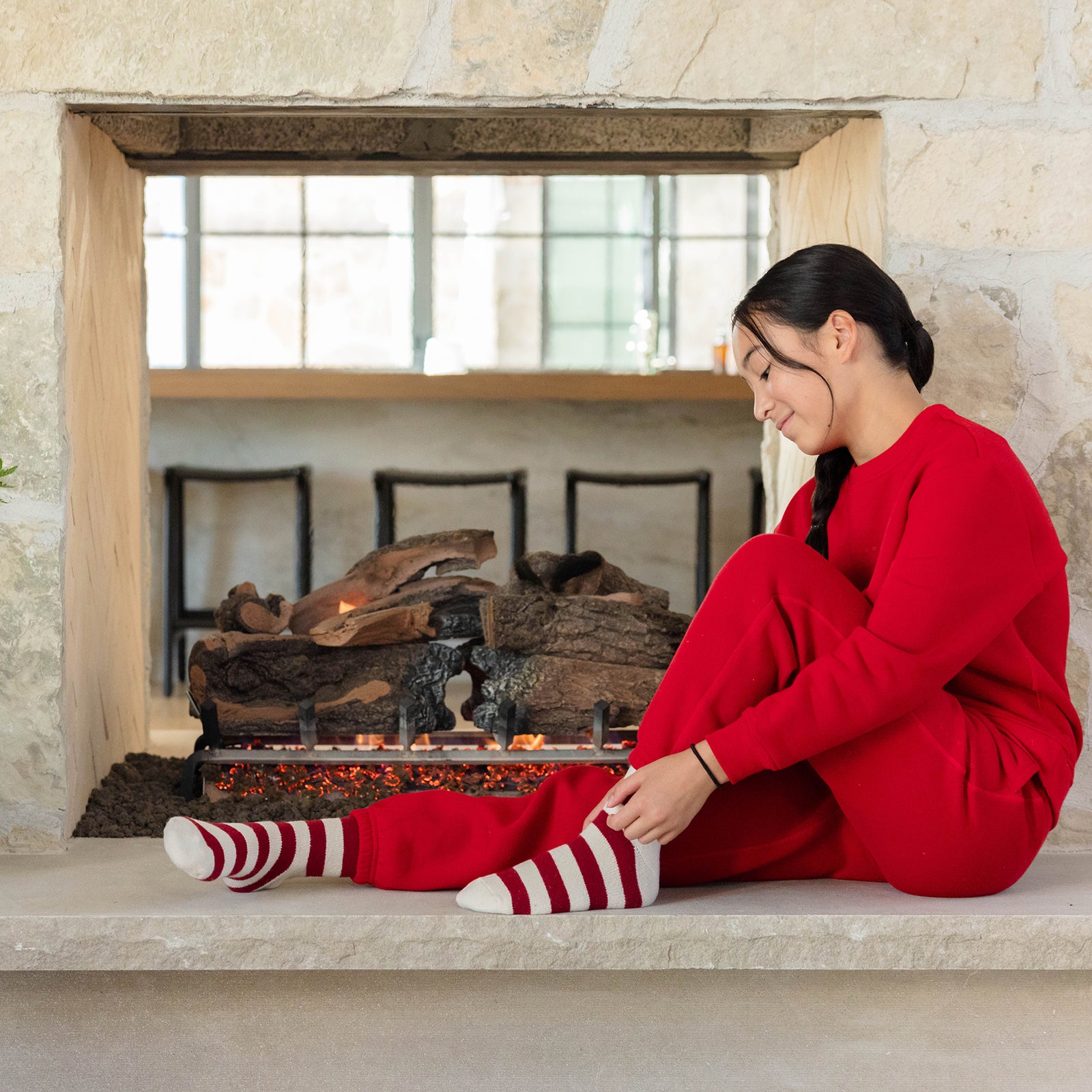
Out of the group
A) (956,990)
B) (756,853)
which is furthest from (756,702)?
(956,990)

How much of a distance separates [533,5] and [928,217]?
1.65ft

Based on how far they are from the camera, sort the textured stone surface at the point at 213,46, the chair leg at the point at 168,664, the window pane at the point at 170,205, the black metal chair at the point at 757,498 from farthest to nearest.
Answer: the window pane at the point at 170,205
the black metal chair at the point at 757,498
the chair leg at the point at 168,664
the textured stone surface at the point at 213,46

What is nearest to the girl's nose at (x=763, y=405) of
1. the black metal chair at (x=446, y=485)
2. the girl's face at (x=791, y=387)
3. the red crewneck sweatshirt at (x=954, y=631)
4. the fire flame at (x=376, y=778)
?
the girl's face at (x=791, y=387)

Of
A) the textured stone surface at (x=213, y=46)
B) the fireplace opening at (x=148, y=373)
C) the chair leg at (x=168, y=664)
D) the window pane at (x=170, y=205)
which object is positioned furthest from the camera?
the window pane at (x=170, y=205)

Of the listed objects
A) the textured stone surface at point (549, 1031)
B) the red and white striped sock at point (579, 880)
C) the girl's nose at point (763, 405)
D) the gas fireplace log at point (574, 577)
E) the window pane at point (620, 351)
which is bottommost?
the textured stone surface at point (549, 1031)

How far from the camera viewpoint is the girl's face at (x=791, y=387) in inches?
49.0

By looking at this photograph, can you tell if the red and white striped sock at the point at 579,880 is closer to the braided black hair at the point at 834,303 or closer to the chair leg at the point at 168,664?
the braided black hair at the point at 834,303

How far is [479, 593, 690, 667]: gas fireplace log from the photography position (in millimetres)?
1691

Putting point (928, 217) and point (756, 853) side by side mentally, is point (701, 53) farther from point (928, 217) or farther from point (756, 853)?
point (756, 853)

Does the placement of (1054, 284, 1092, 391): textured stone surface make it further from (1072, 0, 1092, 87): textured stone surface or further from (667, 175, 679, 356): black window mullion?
(667, 175, 679, 356): black window mullion

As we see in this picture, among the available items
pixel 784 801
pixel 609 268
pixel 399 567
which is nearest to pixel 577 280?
pixel 609 268

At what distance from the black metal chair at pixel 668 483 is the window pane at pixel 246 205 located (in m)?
1.44

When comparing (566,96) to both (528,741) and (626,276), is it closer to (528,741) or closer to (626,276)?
(528,741)

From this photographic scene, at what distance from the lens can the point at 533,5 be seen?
1.38m
